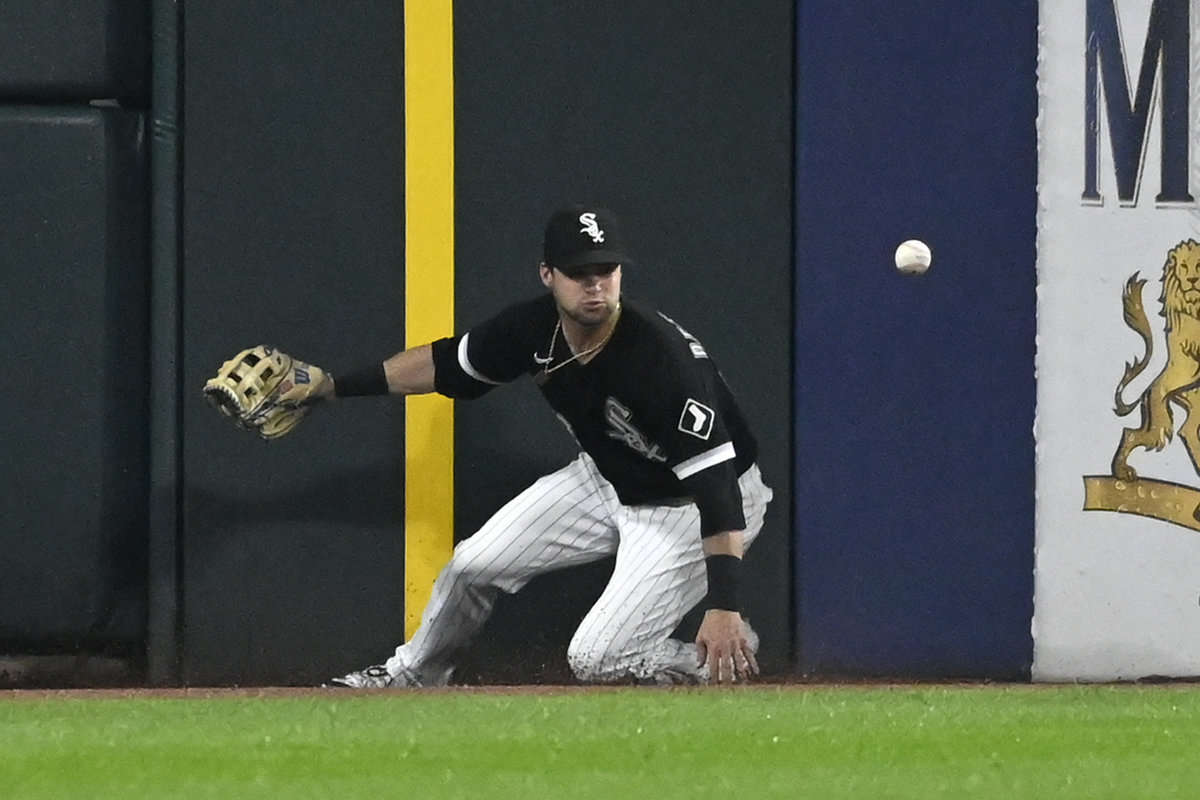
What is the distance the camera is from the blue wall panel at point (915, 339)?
6.45 m

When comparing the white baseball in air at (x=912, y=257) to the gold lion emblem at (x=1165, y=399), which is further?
the gold lion emblem at (x=1165, y=399)

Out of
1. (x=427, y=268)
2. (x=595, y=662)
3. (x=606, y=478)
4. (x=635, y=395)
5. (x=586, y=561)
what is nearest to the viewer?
(x=635, y=395)

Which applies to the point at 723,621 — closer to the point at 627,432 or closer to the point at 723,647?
the point at 723,647

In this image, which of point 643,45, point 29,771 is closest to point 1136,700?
point 643,45

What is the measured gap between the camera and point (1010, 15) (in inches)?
255

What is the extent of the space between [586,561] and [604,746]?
6.28ft

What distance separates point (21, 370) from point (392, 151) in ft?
4.37

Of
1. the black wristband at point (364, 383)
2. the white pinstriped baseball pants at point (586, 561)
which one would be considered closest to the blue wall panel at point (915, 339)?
the white pinstriped baseball pants at point (586, 561)

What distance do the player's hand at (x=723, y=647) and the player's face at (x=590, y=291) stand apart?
2.88 ft

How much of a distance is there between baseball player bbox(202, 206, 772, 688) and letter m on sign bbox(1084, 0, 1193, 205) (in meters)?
1.51

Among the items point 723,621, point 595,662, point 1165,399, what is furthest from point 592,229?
point 1165,399

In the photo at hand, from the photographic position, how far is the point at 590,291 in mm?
5570

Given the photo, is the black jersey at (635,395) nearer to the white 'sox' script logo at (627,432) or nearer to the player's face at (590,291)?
the white 'sox' script logo at (627,432)

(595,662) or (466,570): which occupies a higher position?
(466,570)
